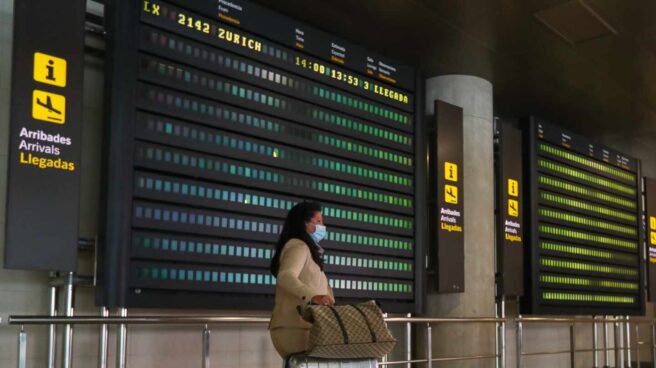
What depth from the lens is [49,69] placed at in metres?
4.79

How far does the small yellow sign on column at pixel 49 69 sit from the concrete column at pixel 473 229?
469 cm

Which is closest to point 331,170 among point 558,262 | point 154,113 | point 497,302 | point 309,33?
point 309,33

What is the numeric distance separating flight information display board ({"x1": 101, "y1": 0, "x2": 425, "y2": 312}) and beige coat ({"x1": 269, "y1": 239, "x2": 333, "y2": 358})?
1481mm

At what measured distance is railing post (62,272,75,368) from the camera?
497 cm

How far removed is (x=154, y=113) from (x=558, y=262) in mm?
6184

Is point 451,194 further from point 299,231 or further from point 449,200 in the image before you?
point 299,231

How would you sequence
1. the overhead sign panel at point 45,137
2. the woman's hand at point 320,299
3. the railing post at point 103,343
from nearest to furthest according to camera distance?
the woman's hand at point 320,299, the overhead sign panel at point 45,137, the railing post at point 103,343

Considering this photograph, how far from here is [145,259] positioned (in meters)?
5.24

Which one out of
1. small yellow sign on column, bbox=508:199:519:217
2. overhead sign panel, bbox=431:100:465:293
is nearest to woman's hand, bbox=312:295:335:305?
overhead sign panel, bbox=431:100:465:293

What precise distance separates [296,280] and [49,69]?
87.2 inches

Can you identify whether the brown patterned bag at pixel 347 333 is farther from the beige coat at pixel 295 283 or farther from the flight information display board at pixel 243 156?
the flight information display board at pixel 243 156

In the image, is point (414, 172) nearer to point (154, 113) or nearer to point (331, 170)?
point (331, 170)

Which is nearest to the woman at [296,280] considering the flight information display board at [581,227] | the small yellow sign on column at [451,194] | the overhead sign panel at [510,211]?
the small yellow sign on column at [451,194]

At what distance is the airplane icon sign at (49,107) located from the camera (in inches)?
185
